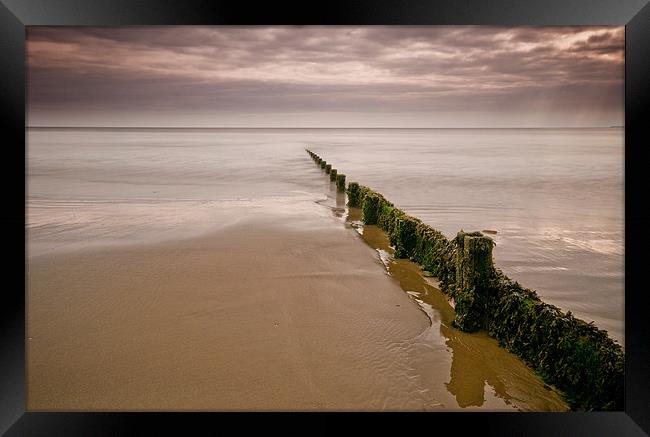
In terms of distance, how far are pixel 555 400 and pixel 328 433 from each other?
6.02 ft

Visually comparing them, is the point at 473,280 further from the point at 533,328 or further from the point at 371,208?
the point at 371,208

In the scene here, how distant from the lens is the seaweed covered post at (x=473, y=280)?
471cm

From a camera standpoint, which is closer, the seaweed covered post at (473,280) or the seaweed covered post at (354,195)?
the seaweed covered post at (473,280)

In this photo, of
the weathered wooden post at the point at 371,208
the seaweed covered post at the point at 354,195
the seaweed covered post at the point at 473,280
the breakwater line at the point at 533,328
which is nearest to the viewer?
the breakwater line at the point at 533,328

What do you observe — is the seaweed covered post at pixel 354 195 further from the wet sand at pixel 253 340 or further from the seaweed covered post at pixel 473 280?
the seaweed covered post at pixel 473 280

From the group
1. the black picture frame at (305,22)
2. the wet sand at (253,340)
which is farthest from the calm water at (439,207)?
the wet sand at (253,340)

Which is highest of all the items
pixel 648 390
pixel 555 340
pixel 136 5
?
pixel 136 5

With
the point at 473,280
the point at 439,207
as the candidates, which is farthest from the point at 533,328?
the point at 439,207

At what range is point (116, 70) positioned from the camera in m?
19.3

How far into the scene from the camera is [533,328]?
4129 millimetres

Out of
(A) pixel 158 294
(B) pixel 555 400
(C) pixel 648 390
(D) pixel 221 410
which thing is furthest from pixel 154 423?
(C) pixel 648 390

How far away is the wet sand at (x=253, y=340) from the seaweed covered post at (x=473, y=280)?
0.17m

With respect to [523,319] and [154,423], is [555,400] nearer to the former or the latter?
[523,319]

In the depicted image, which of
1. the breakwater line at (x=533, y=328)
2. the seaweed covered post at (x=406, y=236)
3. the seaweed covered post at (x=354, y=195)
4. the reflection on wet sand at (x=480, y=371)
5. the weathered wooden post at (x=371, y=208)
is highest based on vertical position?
the seaweed covered post at (x=354, y=195)
